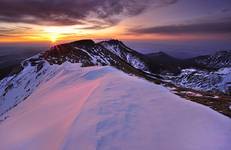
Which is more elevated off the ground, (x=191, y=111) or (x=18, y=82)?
(x=191, y=111)

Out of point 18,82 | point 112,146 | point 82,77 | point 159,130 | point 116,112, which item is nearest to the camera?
point 112,146

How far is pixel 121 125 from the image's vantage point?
24.8ft

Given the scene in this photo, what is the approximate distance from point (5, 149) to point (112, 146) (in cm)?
472

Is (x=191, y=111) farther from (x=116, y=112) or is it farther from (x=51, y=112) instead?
(x=51, y=112)

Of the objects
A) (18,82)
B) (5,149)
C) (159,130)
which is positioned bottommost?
(18,82)

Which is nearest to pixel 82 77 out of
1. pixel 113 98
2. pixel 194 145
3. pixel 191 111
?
pixel 113 98

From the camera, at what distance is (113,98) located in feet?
31.7

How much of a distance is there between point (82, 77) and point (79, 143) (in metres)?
8.94

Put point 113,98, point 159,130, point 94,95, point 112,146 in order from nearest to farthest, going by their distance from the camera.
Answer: point 112,146 < point 159,130 < point 113,98 < point 94,95

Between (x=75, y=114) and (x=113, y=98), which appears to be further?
(x=113, y=98)

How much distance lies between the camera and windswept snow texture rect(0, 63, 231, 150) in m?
6.82

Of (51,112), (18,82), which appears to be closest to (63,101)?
(51,112)

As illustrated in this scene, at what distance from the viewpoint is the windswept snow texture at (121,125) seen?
Result: 682 cm

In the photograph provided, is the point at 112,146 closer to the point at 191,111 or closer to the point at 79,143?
the point at 79,143
